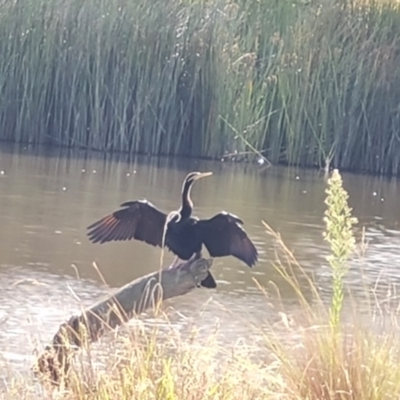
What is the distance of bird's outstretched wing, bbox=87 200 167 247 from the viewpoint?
516 cm

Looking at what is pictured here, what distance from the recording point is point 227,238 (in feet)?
16.4

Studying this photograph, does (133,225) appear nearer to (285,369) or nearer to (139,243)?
(285,369)

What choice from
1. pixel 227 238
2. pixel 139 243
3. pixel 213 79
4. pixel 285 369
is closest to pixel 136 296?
pixel 285 369

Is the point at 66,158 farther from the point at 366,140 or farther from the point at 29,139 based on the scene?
the point at 366,140

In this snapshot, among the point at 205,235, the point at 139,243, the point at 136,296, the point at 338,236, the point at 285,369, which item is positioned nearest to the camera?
the point at 338,236

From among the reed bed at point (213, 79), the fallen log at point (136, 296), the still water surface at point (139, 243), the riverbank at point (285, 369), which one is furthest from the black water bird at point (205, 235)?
the reed bed at point (213, 79)

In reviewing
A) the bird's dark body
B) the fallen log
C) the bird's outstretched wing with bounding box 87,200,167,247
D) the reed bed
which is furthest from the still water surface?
the reed bed

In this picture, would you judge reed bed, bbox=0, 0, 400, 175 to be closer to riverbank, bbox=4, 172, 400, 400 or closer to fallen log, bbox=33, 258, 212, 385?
fallen log, bbox=33, 258, 212, 385

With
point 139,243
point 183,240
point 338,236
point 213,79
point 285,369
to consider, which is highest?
point 213,79

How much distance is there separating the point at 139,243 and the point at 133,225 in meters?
3.71

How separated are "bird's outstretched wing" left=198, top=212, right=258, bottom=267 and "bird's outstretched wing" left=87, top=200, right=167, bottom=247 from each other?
249 mm

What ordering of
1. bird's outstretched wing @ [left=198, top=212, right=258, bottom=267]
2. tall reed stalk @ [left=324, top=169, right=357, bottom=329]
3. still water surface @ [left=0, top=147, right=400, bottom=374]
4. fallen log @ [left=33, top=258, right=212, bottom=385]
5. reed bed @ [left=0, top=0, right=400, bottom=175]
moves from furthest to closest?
1. reed bed @ [left=0, top=0, right=400, bottom=175]
2. still water surface @ [left=0, top=147, right=400, bottom=374]
3. bird's outstretched wing @ [left=198, top=212, right=258, bottom=267]
4. fallen log @ [left=33, top=258, right=212, bottom=385]
5. tall reed stalk @ [left=324, top=169, right=357, bottom=329]

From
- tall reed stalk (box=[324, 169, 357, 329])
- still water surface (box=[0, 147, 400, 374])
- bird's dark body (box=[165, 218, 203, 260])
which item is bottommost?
still water surface (box=[0, 147, 400, 374])

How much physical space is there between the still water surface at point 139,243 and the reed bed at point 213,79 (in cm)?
57
